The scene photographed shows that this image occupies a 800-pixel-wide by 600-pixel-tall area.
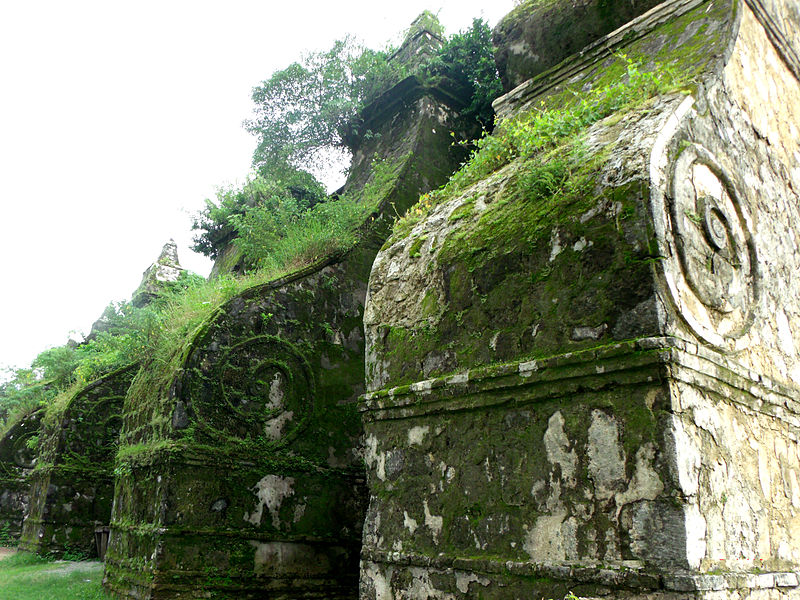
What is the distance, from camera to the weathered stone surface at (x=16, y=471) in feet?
37.2

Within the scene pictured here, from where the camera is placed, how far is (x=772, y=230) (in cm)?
409

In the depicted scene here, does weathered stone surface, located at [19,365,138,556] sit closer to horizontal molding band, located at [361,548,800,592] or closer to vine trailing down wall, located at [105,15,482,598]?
vine trailing down wall, located at [105,15,482,598]

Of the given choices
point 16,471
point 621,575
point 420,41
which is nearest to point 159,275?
point 16,471

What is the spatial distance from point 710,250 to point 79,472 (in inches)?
353

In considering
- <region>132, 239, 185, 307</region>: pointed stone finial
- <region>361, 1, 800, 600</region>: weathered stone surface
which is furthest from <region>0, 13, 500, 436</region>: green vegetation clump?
<region>361, 1, 800, 600</region>: weathered stone surface

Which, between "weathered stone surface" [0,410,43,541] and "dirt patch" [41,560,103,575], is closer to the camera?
"dirt patch" [41,560,103,575]

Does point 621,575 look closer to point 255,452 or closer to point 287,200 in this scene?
point 255,452

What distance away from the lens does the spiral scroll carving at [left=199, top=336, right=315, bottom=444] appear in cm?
560

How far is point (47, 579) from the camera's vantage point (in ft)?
23.7

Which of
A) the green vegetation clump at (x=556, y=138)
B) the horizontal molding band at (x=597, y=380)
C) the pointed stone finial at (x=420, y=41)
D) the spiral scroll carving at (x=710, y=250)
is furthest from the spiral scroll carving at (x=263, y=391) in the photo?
the pointed stone finial at (x=420, y=41)

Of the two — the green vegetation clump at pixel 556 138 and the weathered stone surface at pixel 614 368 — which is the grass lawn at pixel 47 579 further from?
the green vegetation clump at pixel 556 138

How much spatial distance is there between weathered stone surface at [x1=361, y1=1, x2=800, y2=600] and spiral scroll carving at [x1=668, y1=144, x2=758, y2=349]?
0.04 feet

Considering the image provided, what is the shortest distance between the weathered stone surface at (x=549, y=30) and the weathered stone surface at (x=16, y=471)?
10.4 meters

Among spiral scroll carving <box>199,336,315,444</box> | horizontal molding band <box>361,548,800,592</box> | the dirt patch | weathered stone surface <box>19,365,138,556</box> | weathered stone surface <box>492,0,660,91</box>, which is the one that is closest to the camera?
horizontal molding band <box>361,548,800,592</box>
